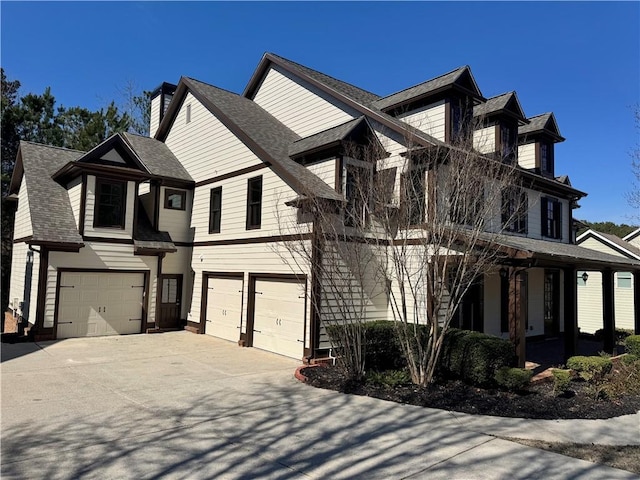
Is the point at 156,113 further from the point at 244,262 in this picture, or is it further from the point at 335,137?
the point at 335,137

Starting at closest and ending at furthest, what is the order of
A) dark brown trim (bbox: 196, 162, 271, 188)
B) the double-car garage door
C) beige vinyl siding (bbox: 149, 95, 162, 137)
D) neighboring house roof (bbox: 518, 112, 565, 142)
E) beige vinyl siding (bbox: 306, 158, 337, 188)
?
1. the double-car garage door
2. beige vinyl siding (bbox: 306, 158, 337, 188)
3. dark brown trim (bbox: 196, 162, 271, 188)
4. neighboring house roof (bbox: 518, 112, 565, 142)
5. beige vinyl siding (bbox: 149, 95, 162, 137)

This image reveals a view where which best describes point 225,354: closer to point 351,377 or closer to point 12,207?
point 351,377

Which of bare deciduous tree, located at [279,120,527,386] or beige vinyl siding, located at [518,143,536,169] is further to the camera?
beige vinyl siding, located at [518,143,536,169]

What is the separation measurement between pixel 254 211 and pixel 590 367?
9.67 metres

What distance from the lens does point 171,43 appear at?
14641 millimetres

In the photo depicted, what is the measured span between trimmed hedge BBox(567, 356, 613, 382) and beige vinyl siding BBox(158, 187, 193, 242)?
43.8 ft

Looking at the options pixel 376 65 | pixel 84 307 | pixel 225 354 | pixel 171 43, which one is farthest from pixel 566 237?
pixel 84 307

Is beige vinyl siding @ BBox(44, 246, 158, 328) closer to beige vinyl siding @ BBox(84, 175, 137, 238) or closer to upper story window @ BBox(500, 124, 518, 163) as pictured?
beige vinyl siding @ BBox(84, 175, 137, 238)

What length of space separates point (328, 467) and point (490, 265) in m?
5.95

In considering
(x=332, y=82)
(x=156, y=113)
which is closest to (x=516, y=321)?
(x=332, y=82)

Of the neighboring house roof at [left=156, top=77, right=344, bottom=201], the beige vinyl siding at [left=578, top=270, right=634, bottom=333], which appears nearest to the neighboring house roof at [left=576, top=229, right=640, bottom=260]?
the beige vinyl siding at [left=578, top=270, right=634, bottom=333]

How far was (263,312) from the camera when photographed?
13258mm

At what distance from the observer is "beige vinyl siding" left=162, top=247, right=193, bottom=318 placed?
16812 millimetres

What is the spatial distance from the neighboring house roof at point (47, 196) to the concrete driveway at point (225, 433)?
15.6 ft
